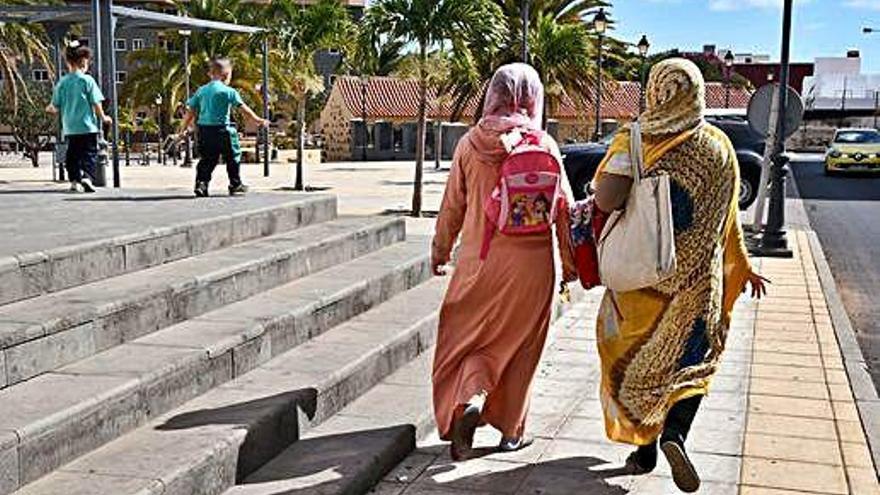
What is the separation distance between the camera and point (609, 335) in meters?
4.50

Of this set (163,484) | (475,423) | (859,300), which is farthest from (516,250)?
(859,300)

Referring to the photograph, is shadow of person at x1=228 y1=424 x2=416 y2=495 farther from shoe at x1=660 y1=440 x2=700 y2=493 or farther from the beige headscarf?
the beige headscarf

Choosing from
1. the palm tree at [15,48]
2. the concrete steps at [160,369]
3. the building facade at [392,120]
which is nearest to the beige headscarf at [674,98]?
the concrete steps at [160,369]

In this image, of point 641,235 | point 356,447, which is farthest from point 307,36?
point 641,235

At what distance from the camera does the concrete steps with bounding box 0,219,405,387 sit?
4109mm

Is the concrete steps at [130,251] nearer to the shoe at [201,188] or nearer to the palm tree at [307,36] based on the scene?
the shoe at [201,188]

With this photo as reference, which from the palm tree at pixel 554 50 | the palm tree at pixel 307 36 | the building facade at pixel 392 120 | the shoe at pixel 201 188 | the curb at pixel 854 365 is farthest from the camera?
the building facade at pixel 392 120

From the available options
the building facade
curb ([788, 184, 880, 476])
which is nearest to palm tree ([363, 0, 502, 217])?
curb ([788, 184, 880, 476])

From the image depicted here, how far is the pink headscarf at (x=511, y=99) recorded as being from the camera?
14.8 ft

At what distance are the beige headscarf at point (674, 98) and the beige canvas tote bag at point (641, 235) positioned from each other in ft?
0.32

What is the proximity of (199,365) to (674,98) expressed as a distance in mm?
2421

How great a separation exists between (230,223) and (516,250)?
10.0 feet

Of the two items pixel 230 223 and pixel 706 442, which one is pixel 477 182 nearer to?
pixel 706 442

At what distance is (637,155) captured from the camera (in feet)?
14.0
